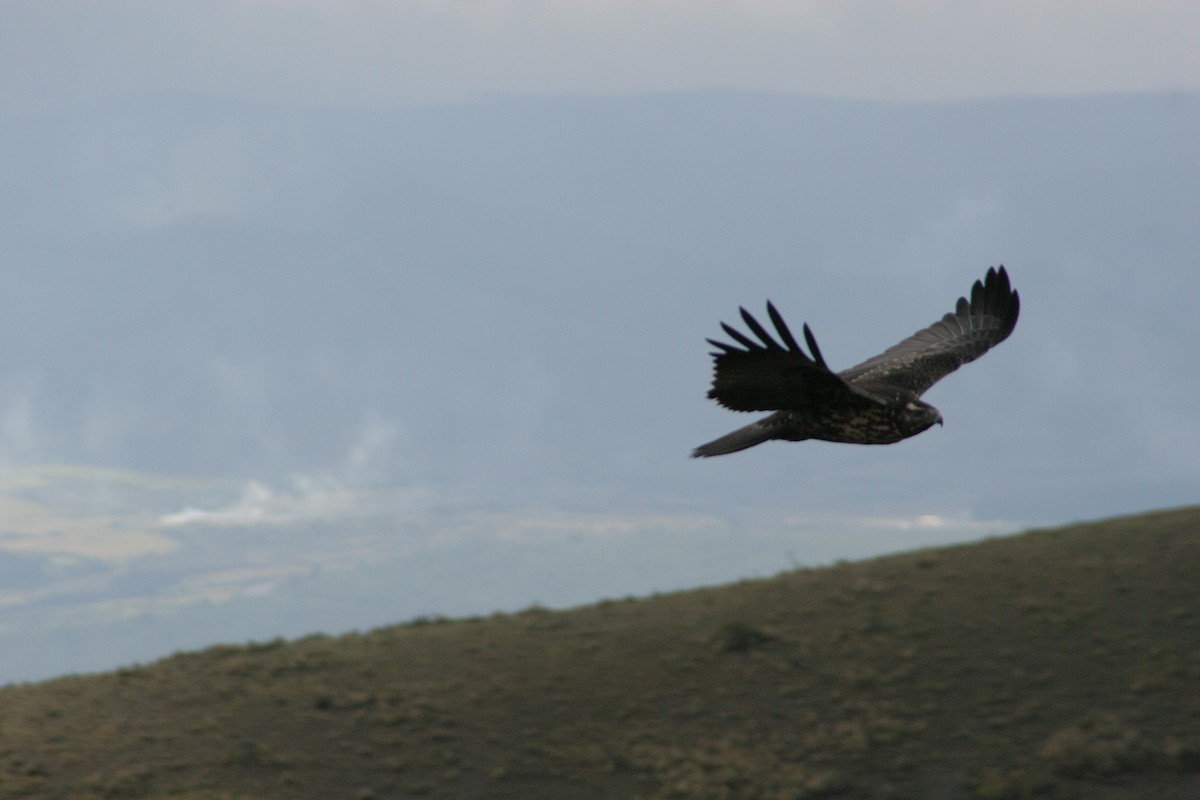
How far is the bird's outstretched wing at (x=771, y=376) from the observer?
261 inches

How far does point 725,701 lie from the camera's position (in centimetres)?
2108

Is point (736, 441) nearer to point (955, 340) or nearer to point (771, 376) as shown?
point (771, 376)

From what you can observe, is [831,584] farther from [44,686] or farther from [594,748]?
[44,686]

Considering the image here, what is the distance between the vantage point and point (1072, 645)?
21.3m

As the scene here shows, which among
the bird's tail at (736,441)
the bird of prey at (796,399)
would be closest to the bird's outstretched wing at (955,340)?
the bird of prey at (796,399)

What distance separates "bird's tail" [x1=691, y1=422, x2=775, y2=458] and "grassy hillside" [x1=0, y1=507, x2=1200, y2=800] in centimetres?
1201

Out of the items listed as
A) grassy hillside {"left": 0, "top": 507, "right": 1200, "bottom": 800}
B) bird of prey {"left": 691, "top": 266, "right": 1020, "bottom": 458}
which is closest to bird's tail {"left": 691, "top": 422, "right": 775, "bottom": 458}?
bird of prey {"left": 691, "top": 266, "right": 1020, "bottom": 458}

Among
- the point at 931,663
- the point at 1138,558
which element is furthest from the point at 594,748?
the point at 1138,558

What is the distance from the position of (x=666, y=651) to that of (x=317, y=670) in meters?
6.00

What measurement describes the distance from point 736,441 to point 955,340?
430 centimetres

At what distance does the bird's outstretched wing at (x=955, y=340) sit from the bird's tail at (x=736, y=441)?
2.16m

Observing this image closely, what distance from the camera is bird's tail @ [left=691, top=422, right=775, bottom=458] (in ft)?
22.3

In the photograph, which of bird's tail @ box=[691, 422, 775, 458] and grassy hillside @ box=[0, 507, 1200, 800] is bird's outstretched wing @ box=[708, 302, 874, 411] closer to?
bird's tail @ box=[691, 422, 775, 458]

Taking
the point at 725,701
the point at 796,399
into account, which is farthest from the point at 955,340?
the point at 725,701
